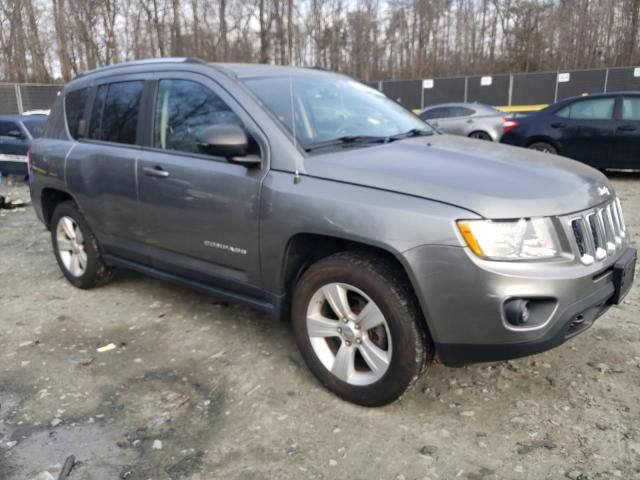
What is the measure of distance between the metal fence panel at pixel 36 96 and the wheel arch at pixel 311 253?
940 inches

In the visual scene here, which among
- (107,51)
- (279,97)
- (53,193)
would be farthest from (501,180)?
(107,51)

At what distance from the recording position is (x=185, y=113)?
3580mm

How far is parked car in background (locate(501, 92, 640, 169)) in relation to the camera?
9.02m

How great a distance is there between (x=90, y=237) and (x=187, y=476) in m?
2.67

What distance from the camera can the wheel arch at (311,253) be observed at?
2.71 m

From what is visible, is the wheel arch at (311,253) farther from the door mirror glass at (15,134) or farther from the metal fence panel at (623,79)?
the metal fence panel at (623,79)

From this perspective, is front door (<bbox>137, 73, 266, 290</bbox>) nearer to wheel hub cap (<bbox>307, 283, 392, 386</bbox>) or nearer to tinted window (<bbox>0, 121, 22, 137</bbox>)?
wheel hub cap (<bbox>307, 283, 392, 386</bbox>)

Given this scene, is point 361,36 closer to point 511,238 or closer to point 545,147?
point 545,147

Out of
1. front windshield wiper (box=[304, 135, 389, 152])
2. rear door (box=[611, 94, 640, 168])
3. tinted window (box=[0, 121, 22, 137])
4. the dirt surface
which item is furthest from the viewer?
tinted window (box=[0, 121, 22, 137])

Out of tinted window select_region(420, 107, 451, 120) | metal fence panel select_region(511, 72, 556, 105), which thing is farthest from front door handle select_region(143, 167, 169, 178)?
metal fence panel select_region(511, 72, 556, 105)

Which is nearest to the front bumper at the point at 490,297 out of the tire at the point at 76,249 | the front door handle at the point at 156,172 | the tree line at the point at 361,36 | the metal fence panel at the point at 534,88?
the front door handle at the point at 156,172

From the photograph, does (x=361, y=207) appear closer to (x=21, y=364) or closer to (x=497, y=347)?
(x=497, y=347)

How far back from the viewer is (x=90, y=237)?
4.51m

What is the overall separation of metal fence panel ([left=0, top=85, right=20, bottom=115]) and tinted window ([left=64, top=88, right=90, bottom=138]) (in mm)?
21346
